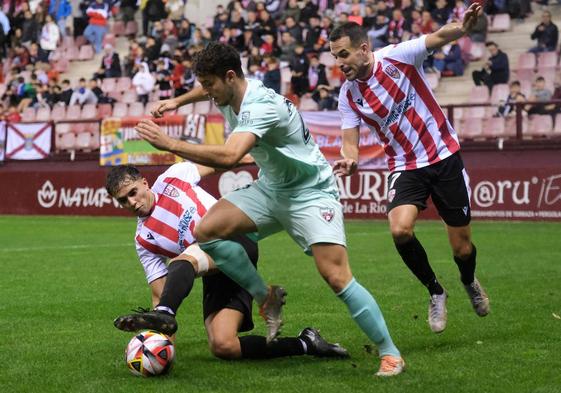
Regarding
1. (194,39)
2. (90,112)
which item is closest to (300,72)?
(194,39)

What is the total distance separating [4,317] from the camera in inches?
357

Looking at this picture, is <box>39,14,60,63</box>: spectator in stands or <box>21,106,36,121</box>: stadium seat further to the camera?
<box>39,14,60,63</box>: spectator in stands

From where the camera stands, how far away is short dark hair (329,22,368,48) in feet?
24.8

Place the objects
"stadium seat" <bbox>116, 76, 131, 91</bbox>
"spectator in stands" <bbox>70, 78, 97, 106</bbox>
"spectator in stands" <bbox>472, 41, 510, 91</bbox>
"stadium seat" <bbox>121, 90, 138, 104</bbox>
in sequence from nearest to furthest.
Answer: "spectator in stands" <bbox>472, 41, 510, 91</bbox> → "stadium seat" <bbox>121, 90, 138, 104</bbox> → "spectator in stands" <bbox>70, 78, 97, 106</bbox> → "stadium seat" <bbox>116, 76, 131, 91</bbox>

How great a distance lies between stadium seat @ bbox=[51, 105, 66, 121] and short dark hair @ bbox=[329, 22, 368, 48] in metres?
21.4

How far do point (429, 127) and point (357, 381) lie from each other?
8.47ft

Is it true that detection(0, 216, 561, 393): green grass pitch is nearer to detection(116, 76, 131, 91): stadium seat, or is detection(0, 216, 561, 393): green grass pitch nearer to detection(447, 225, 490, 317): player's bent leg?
detection(447, 225, 490, 317): player's bent leg

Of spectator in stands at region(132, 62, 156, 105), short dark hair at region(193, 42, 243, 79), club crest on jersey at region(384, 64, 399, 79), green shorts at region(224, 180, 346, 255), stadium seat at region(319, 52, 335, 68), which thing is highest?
short dark hair at region(193, 42, 243, 79)

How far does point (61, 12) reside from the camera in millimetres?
32656

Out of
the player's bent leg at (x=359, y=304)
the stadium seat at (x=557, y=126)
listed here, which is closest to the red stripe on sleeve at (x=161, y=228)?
the player's bent leg at (x=359, y=304)

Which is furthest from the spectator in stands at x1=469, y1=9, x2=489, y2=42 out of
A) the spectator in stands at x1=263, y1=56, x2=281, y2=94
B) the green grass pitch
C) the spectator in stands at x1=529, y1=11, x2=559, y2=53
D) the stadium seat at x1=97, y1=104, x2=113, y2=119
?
the stadium seat at x1=97, y1=104, x2=113, y2=119

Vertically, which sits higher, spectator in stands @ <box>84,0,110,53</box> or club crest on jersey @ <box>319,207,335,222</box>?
club crest on jersey @ <box>319,207,335,222</box>

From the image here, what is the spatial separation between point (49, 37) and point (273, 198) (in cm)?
2627

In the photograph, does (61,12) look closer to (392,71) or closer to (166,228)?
(392,71)
